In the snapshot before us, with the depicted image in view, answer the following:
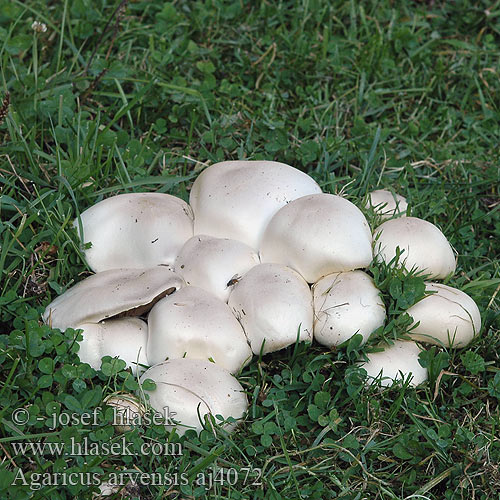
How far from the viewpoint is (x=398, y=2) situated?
14.1ft

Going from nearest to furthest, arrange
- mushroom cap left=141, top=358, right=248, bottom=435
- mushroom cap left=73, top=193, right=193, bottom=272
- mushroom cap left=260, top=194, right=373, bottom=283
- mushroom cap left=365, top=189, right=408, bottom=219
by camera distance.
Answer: mushroom cap left=141, top=358, right=248, bottom=435, mushroom cap left=260, top=194, right=373, bottom=283, mushroom cap left=73, top=193, right=193, bottom=272, mushroom cap left=365, top=189, right=408, bottom=219

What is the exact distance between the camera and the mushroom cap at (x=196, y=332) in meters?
2.28

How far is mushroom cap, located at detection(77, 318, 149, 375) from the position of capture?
2.34 m

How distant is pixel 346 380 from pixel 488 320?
2.13 feet

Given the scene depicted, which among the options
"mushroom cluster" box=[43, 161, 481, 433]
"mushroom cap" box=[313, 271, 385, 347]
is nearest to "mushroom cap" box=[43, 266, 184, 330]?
"mushroom cluster" box=[43, 161, 481, 433]

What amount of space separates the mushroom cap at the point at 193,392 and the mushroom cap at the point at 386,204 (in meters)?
1.02

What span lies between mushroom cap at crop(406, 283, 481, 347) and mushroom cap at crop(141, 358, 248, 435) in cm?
67

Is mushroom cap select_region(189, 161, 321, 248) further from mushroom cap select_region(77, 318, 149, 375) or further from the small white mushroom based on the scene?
the small white mushroom

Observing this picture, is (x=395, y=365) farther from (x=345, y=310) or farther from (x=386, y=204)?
(x=386, y=204)

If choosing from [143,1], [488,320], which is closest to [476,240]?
[488,320]

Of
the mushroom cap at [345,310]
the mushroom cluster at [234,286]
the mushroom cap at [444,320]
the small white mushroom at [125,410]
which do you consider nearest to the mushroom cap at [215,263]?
the mushroom cluster at [234,286]

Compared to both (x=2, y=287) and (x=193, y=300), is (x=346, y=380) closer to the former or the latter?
(x=193, y=300)

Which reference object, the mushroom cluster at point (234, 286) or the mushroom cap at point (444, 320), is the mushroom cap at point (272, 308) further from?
the mushroom cap at point (444, 320)

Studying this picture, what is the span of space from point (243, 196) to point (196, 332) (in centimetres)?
55
